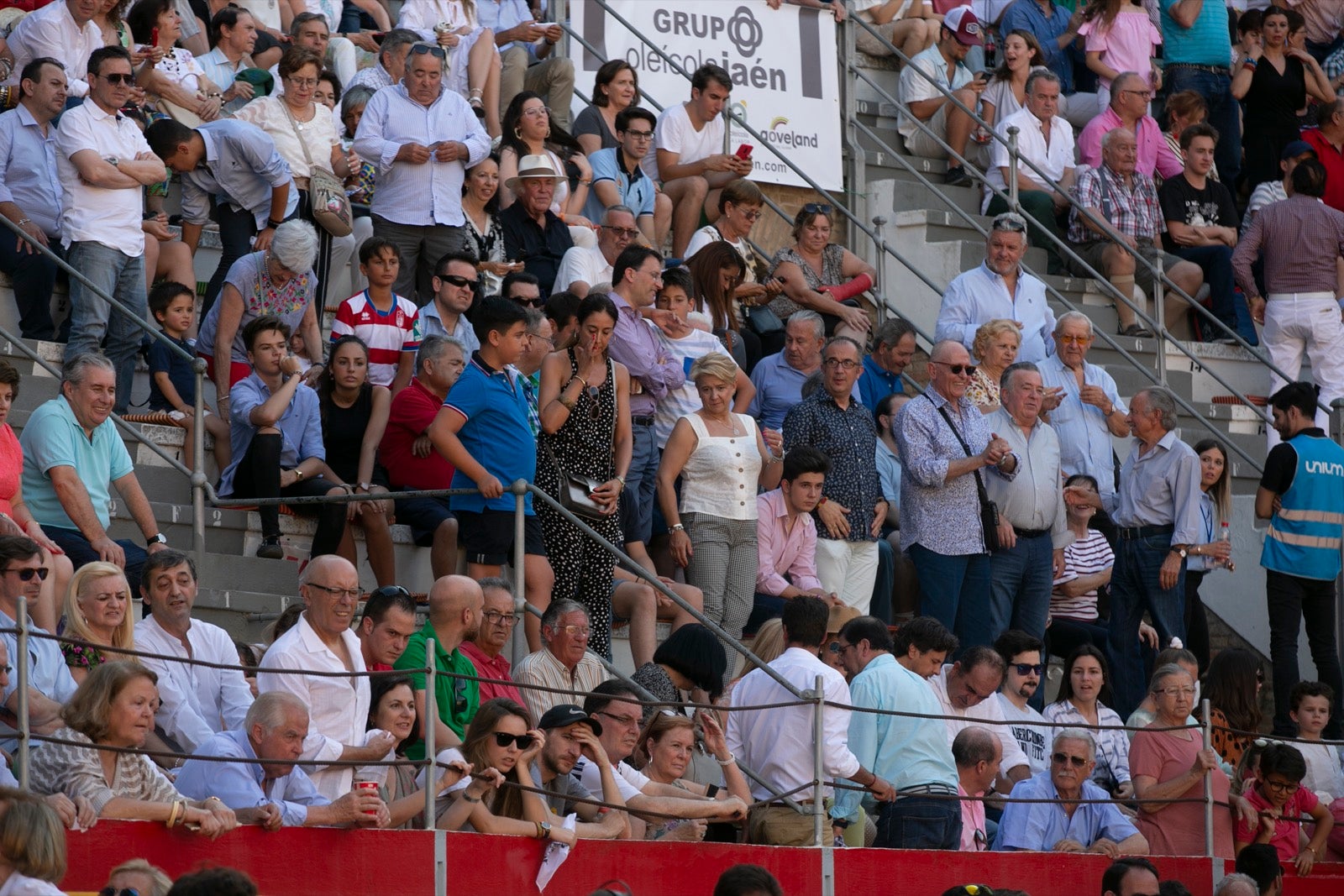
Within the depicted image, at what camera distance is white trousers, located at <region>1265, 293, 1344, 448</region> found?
13961mm

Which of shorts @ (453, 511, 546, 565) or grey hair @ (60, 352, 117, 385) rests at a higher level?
grey hair @ (60, 352, 117, 385)

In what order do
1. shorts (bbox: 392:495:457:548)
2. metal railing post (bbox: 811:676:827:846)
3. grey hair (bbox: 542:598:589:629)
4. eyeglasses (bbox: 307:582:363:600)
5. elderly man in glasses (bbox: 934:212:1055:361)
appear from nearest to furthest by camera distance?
eyeglasses (bbox: 307:582:363:600) → metal railing post (bbox: 811:676:827:846) → grey hair (bbox: 542:598:589:629) → shorts (bbox: 392:495:457:548) → elderly man in glasses (bbox: 934:212:1055:361)

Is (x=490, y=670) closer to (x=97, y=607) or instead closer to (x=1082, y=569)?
(x=97, y=607)

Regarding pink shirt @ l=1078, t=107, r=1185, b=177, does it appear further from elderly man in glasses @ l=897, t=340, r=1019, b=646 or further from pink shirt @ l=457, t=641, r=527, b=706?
pink shirt @ l=457, t=641, r=527, b=706

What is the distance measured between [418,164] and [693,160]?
231 cm

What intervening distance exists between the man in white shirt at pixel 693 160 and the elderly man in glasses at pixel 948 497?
2582 millimetres

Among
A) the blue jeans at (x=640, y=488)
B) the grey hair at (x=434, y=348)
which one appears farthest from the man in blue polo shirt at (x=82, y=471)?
the blue jeans at (x=640, y=488)

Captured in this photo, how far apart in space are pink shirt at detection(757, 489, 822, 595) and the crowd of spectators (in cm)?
2

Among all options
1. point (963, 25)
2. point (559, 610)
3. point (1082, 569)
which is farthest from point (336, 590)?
point (963, 25)

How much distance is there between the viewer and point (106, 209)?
10.5 meters

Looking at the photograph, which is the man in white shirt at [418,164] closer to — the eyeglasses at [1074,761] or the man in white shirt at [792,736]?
the man in white shirt at [792,736]

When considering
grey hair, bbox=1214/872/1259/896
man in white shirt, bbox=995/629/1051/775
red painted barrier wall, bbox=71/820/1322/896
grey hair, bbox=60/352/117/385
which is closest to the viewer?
red painted barrier wall, bbox=71/820/1322/896

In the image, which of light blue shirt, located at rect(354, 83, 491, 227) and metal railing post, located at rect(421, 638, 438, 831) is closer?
metal railing post, located at rect(421, 638, 438, 831)

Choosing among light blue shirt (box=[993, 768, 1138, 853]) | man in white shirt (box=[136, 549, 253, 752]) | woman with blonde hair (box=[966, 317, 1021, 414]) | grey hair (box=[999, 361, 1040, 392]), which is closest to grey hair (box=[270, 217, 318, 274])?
man in white shirt (box=[136, 549, 253, 752])
